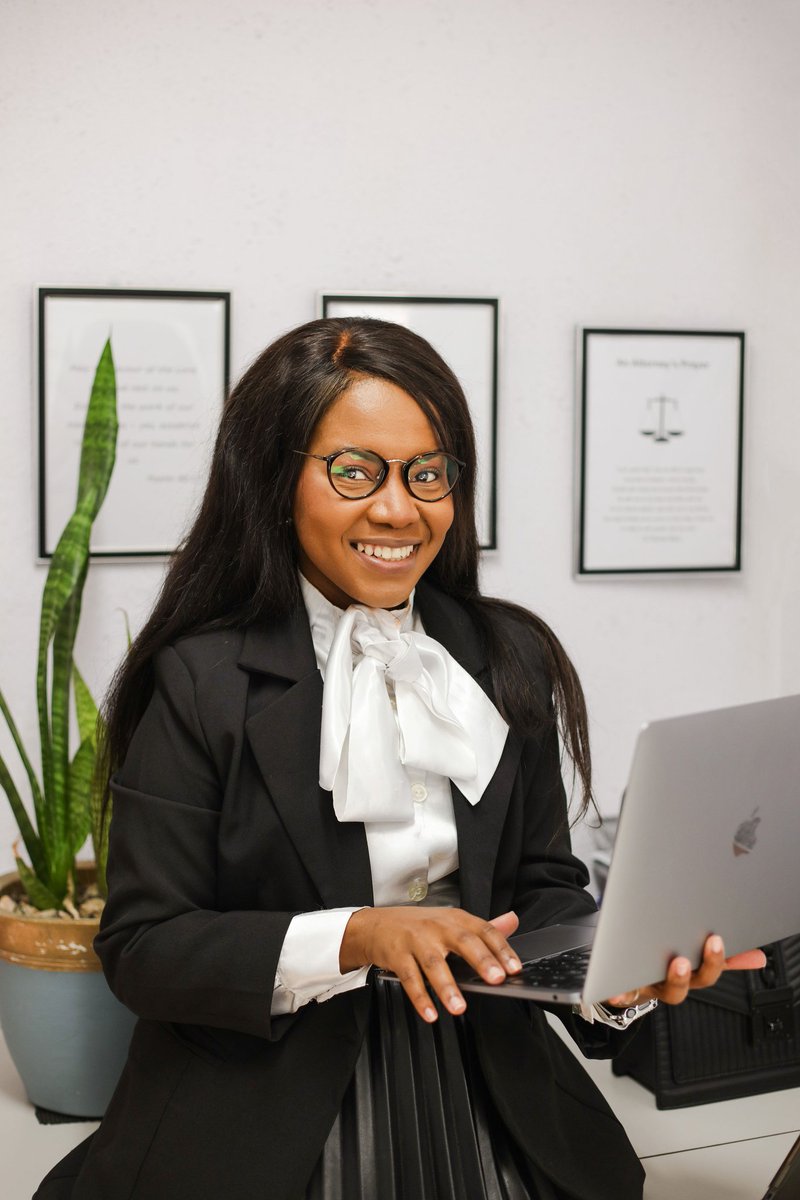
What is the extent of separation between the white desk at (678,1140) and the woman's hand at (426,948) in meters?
0.99

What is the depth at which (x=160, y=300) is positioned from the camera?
268 cm

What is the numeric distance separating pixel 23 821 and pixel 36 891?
0.14m

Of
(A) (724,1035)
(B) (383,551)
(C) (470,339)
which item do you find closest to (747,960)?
(B) (383,551)

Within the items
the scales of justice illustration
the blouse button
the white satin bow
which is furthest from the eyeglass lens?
the scales of justice illustration

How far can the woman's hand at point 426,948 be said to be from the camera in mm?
1224

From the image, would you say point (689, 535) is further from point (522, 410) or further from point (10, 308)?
point (10, 308)

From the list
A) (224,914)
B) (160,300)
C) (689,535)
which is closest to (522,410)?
(689,535)

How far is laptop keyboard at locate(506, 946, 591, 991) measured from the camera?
1200 millimetres

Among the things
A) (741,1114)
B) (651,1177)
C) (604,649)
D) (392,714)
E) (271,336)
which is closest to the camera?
(392,714)

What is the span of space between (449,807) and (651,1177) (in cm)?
91

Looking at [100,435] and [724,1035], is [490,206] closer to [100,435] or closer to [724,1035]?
[100,435]

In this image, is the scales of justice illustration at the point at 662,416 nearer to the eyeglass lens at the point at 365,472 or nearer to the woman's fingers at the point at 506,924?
the eyeglass lens at the point at 365,472

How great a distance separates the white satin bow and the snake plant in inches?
32.3

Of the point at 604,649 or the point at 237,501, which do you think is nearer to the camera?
the point at 237,501
